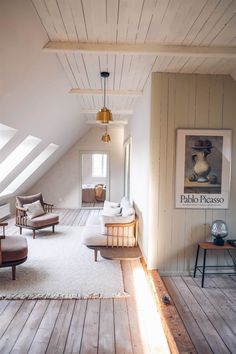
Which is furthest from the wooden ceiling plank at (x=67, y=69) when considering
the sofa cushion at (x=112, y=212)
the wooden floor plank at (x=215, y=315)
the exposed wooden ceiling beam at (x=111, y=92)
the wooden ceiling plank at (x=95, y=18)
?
the wooden floor plank at (x=215, y=315)

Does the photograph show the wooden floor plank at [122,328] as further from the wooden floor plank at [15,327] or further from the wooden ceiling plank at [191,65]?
the wooden ceiling plank at [191,65]

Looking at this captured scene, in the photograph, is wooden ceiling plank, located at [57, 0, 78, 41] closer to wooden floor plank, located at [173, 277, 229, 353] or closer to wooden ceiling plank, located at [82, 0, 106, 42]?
wooden ceiling plank, located at [82, 0, 106, 42]

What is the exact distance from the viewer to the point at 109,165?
9.02m

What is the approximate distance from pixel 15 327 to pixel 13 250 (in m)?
1.15

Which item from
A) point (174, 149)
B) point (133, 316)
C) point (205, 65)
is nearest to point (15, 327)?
point (133, 316)

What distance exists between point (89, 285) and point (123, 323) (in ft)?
2.79

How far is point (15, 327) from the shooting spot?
2.53m

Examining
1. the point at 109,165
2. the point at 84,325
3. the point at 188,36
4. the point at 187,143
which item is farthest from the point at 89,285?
the point at 109,165

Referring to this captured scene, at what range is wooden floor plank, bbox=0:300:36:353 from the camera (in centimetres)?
228

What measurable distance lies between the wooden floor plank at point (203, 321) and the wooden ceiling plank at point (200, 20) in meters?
2.79

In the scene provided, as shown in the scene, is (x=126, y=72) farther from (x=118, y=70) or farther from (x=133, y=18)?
(x=133, y=18)

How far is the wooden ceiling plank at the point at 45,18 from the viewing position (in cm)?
215

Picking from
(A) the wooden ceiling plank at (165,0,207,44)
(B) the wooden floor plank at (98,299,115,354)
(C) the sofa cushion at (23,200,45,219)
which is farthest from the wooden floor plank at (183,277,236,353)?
(C) the sofa cushion at (23,200,45,219)

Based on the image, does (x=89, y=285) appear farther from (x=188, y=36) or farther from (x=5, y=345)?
(x=188, y=36)
